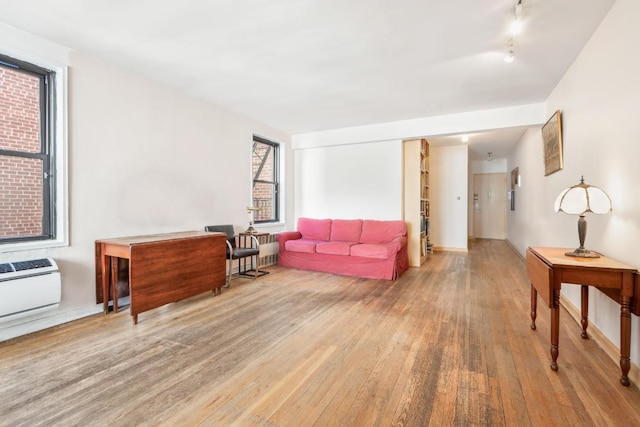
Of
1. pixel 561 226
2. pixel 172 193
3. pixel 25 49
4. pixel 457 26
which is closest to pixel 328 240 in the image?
pixel 172 193

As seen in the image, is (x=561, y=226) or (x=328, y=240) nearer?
(x=561, y=226)

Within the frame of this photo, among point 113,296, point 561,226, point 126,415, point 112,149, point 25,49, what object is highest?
point 25,49

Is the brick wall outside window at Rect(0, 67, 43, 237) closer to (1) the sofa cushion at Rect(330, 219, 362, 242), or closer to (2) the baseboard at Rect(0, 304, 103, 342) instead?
(2) the baseboard at Rect(0, 304, 103, 342)

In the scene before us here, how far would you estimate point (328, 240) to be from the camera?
5305mm

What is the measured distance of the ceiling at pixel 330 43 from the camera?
210 centimetres

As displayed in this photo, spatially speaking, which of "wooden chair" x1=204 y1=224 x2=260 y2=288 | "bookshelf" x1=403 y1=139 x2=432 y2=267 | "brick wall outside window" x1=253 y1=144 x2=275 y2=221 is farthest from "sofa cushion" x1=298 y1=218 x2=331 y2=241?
"bookshelf" x1=403 y1=139 x2=432 y2=267

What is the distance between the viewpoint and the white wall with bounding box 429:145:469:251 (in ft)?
21.9

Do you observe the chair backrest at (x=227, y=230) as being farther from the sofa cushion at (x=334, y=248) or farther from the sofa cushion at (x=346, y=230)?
the sofa cushion at (x=346, y=230)

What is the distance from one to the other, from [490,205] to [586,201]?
7586 millimetres

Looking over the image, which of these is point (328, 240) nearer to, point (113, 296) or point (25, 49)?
point (113, 296)

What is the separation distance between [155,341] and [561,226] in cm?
407

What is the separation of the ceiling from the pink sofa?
206 centimetres

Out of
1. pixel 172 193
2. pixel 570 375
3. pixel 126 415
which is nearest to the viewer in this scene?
pixel 126 415

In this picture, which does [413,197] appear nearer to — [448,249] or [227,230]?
[448,249]
